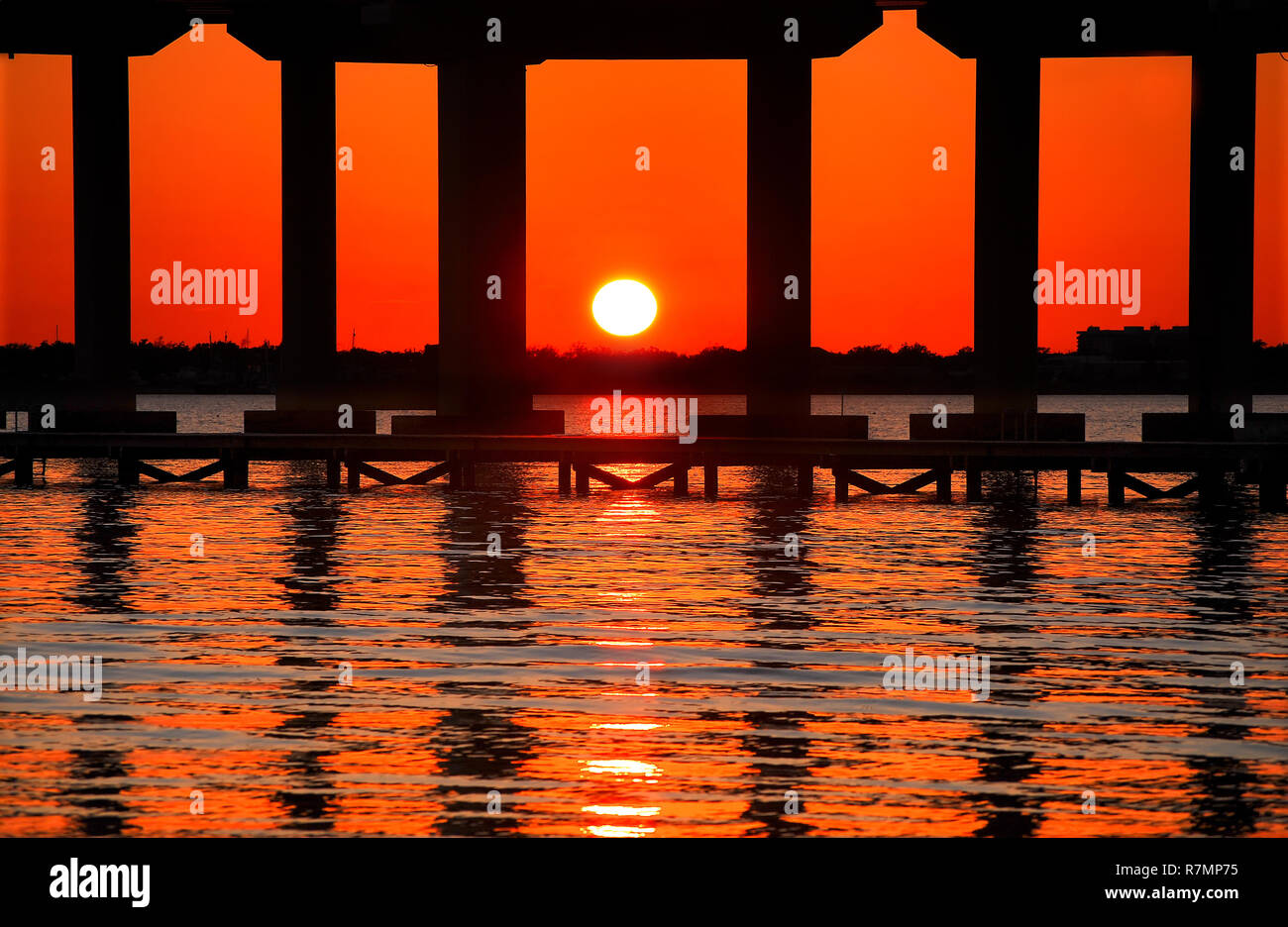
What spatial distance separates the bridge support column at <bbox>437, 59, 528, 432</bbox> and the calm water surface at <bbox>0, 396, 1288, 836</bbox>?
14381 mm

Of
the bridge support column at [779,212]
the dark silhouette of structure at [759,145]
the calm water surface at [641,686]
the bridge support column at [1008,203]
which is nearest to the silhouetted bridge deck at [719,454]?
the dark silhouette of structure at [759,145]

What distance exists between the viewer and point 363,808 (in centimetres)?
1233

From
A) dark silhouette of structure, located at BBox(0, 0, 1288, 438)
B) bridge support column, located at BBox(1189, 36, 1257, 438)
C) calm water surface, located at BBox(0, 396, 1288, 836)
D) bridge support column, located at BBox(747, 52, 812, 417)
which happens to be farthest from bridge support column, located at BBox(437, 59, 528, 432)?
bridge support column, located at BBox(1189, 36, 1257, 438)

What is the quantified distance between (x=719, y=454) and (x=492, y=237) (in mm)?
9454

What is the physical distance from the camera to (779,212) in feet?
166

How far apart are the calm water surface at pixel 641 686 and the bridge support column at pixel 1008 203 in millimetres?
13365

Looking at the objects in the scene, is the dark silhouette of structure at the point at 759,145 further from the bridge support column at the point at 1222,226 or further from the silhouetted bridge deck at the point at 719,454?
the silhouetted bridge deck at the point at 719,454

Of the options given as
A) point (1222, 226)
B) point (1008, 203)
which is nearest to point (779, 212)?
point (1008, 203)

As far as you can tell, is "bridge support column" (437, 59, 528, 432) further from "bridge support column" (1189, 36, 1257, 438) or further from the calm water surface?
"bridge support column" (1189, 36, 1257, 438)

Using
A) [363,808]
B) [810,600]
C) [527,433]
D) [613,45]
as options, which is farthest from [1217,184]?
[363,808]

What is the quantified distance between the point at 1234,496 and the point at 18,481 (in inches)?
1491

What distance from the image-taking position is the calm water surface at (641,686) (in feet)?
41.1

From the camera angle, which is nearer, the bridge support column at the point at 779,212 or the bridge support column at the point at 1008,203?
the bridge support column at the point at 779,212
